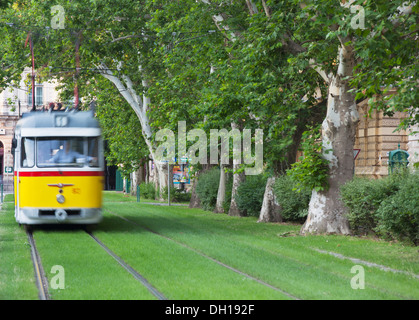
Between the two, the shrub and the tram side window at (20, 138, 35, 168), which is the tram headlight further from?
the shrub

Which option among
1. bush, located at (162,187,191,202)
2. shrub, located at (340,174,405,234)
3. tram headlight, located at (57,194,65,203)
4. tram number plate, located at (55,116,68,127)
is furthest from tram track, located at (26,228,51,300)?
bush, located at (162,187,191,202)

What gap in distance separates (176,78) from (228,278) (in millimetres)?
16797

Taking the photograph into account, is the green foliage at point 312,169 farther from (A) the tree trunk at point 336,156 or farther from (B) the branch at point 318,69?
(B) the branch at point 318,69

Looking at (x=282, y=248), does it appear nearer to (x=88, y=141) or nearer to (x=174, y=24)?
(x=88, y=141)

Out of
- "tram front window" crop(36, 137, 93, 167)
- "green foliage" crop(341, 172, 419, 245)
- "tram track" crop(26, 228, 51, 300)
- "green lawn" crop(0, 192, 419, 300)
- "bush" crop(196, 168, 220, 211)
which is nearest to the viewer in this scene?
"tram track" crop(26, 228, 51, 300)

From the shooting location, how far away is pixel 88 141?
19312mm

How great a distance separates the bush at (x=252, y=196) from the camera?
27969 mm

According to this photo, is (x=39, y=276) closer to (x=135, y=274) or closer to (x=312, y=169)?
(x=135, y=274)

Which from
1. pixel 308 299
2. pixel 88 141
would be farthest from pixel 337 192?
pixel 308 299

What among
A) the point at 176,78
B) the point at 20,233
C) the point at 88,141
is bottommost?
the point at 20,233

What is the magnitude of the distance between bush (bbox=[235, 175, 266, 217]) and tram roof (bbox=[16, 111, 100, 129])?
10013mm

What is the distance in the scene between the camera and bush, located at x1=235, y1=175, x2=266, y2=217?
28.0 m

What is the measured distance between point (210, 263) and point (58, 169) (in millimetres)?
7183

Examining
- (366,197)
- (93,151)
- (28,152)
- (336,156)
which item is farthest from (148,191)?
(366,197)
